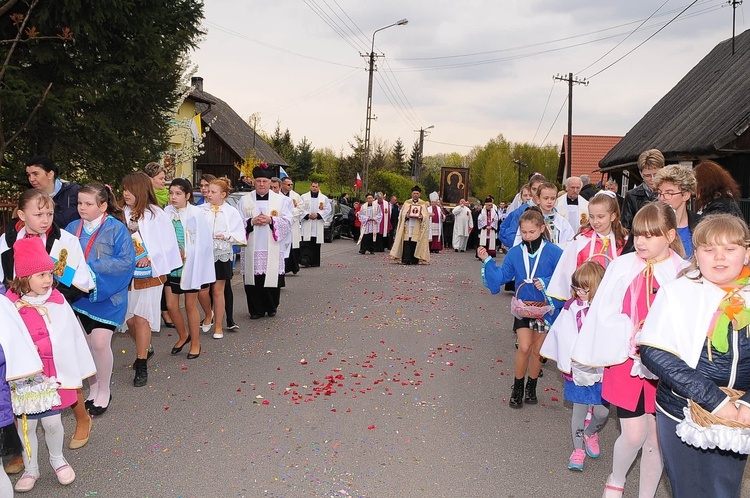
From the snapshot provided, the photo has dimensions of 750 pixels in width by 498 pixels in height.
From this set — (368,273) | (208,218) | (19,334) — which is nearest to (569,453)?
(19,334)

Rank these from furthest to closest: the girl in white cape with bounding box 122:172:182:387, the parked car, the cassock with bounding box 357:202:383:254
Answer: the parked car
the cassock with bounding box 357:202:383:254
the girl in white cape with bounding box 122:172:182:387

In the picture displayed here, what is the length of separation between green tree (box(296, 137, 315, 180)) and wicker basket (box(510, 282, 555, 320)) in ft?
205

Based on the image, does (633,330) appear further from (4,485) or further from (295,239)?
(295,239)

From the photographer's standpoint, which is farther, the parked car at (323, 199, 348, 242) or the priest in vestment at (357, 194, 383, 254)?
the parked car at (323, 199, 348, 242)

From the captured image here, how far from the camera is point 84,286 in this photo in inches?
192

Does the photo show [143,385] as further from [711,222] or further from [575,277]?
[711,222]

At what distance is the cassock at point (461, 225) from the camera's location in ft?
83.8

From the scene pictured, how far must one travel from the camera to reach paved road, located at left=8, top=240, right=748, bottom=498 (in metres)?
4.31

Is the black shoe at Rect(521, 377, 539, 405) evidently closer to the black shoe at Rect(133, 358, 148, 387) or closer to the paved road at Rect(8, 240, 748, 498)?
the paved road at Rect(8, 240, 748, 498)

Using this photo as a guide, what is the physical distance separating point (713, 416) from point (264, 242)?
7.78 m

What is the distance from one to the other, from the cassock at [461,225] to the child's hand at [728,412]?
2295 centimetres

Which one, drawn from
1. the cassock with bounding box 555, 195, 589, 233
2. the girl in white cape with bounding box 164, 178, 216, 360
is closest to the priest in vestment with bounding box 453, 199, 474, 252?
the cassock with bounding box 555, 195, 589, 233

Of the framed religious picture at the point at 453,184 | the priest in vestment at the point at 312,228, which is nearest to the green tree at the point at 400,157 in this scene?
the framed religious picture at the point at 453,184

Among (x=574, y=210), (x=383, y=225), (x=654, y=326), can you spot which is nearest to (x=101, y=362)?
(x=654, y=326)
